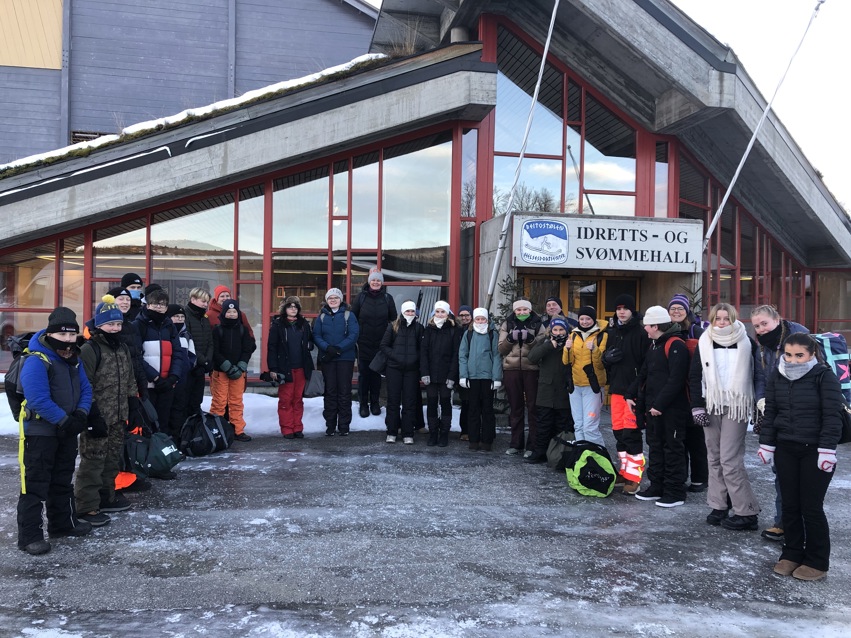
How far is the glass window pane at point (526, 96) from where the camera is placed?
12.3 m

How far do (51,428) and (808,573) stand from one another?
557 cm

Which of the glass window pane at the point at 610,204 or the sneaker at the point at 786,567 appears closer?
the sneaker at the point at 786,567

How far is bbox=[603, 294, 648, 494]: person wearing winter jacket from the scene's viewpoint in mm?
6363

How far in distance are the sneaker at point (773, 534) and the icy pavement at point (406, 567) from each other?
0.40ft

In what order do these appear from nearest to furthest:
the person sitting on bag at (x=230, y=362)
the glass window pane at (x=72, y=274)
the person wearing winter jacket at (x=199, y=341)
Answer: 1. the person wearing winter jacket at (x=199, y=341)
2. the person sitting on bag at (x=230, y=362)
3. the glass window pane at (x=72, y=274)

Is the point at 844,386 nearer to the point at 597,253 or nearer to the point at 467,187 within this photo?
the point at 597,253

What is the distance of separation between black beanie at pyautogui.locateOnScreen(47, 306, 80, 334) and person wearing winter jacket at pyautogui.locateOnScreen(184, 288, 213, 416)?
9.63 ft

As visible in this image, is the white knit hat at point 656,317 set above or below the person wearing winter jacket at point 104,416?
above

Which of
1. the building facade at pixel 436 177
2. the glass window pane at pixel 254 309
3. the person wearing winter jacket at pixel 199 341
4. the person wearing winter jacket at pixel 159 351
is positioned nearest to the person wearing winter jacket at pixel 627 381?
the building facade at pixel 436 177

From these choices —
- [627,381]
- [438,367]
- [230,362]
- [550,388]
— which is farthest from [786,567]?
[230,362]

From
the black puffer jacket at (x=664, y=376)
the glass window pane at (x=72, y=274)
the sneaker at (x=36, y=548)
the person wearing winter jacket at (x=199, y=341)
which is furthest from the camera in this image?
the glass window pane at (x=72, y=274)

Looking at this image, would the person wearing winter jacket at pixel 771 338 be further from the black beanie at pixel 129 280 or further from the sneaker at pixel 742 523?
the black beanie at pixel 129 280

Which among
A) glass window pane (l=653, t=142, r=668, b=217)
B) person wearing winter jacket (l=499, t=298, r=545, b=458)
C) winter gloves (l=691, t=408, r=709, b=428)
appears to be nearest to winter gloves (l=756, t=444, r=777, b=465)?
winter gloves (l=691, t=408, r=709, b=428)

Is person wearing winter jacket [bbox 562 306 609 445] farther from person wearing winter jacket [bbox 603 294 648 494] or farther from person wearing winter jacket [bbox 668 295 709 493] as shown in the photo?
person wearing winter jacket [bbox 668 295 709 493]
